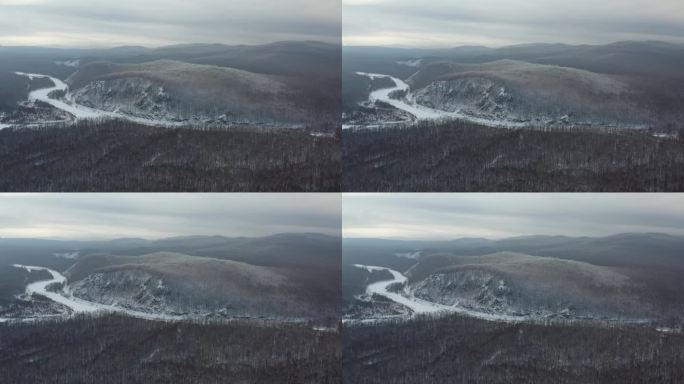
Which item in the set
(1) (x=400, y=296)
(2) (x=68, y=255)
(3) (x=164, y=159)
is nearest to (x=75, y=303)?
(2) (x=68, y=255)

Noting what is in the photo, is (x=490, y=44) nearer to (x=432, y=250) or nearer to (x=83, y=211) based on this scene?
(x=432, y=250)

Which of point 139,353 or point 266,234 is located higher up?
point 266,234

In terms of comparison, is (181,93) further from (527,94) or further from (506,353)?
(506,353)

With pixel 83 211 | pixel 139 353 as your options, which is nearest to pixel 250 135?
pixel 83 211

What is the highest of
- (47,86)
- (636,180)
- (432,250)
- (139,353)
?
(47,86)

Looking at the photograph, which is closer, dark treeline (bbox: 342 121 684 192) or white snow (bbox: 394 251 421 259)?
dark treeline (bbox: 342 121 684 192)

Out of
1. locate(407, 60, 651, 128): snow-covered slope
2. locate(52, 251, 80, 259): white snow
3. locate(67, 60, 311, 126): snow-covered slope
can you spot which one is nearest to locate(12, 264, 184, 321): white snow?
locate(52, 251, 80, 259): white snow

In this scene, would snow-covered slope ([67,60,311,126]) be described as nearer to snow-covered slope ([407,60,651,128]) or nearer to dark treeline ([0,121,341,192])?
dark treeline ([0,121,341,192])
